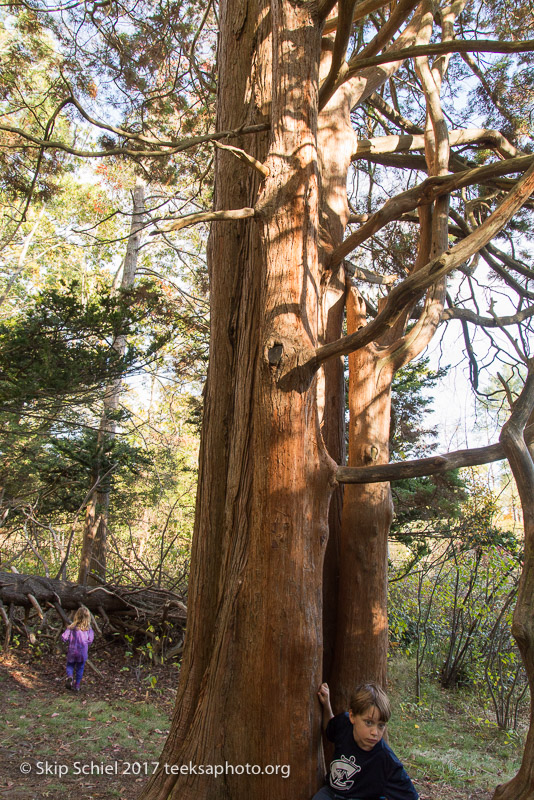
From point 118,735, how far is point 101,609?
3.10 m

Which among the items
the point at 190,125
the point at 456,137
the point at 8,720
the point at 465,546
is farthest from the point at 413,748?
the point at 190,125

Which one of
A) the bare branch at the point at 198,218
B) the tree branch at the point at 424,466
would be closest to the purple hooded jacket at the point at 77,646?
the tree branch at the point at 424,466

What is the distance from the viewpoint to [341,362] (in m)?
4.32

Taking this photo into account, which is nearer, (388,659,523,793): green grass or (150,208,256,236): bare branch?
(150,208,256,236): bare branch

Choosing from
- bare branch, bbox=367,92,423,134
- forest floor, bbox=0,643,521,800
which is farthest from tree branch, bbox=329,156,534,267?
forest floor, bbox=0,643,521,800

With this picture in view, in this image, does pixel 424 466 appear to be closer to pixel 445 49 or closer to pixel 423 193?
pixel 423 193

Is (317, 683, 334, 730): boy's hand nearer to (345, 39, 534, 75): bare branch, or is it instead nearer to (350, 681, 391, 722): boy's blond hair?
(350, 681, 391, 722): boy's blond hair

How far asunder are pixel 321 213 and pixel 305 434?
83.0 inches

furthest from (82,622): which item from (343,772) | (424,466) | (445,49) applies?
(445,49)

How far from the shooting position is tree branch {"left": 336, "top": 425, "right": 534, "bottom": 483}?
119 inches

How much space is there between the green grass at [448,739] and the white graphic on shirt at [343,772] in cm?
278

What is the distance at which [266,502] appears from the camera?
2.93 metres

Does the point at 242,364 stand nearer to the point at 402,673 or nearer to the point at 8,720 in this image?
the point at 8,720

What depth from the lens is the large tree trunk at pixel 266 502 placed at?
275 centimetres
